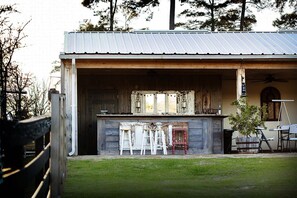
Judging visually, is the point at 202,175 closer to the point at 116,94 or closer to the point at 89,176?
the point at 89,176

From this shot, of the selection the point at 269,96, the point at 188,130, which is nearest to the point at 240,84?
the point at 188,130

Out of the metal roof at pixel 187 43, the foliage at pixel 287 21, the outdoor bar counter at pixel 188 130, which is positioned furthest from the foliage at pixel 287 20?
the outdoor bar counter at pixel 188 130

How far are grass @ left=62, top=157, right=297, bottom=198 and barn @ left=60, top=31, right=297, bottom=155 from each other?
2402 mm

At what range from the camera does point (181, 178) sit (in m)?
8.37

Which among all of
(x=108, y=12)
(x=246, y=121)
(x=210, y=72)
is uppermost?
(x=108, y=12)

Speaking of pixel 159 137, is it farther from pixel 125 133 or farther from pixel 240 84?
pixel 240 84

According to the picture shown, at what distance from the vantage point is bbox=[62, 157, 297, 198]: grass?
6785mm

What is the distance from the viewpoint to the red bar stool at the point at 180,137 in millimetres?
13784

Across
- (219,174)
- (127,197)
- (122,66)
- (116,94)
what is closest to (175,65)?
(122,66)

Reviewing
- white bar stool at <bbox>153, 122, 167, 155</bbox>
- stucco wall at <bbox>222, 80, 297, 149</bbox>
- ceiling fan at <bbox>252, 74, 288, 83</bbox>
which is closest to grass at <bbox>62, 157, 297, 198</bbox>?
white bar stool at <bbox>153, 122, 167, 155</bbox>

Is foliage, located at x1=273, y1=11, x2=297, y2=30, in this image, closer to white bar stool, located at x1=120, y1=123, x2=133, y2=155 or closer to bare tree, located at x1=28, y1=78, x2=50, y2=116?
bare tree, located at x1=28, y1=78, x2=50, y2=116

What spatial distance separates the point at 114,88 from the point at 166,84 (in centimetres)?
149

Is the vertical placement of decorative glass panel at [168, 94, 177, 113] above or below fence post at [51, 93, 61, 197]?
above

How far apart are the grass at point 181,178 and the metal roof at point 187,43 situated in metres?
3.60
